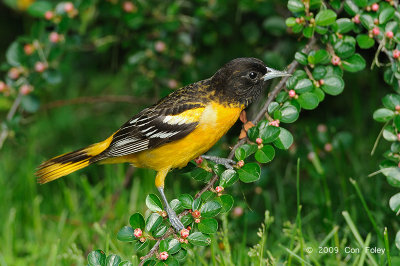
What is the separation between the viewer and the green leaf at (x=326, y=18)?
2465mm

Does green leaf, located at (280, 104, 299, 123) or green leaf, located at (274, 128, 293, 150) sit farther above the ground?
green leaf, located at (280, 104, 299, 123)

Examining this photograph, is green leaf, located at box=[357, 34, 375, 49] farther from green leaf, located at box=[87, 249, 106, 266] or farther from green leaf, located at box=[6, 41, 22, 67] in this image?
green leaf, located at box=[6, 41, 22, 67]

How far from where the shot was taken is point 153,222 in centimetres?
219

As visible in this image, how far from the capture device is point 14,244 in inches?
138

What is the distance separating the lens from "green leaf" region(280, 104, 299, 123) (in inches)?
94.6

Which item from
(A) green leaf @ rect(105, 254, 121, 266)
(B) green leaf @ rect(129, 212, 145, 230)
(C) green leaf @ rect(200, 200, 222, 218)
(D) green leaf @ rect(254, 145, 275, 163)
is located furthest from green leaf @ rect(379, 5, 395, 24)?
(A) green leaf @ rect(105, 254, 121, 266)

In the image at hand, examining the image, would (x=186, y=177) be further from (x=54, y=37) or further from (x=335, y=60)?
(x=335, y=60)

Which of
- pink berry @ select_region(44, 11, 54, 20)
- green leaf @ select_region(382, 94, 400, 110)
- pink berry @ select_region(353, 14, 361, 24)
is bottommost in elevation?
pink berry @ select_region(44, 11, 54, 20)

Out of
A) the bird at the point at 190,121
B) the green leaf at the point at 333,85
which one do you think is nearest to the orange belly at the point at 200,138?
the bird at the point at 190,121

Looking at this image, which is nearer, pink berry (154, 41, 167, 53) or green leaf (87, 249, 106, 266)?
green leaf (87, 249, 106, 266)

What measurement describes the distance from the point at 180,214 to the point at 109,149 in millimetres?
903

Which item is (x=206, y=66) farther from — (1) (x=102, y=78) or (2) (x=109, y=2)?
(1) (x=102, y=78)

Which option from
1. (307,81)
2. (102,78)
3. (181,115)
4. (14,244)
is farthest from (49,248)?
(102,78)

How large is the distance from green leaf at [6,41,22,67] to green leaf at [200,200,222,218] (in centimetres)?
184
